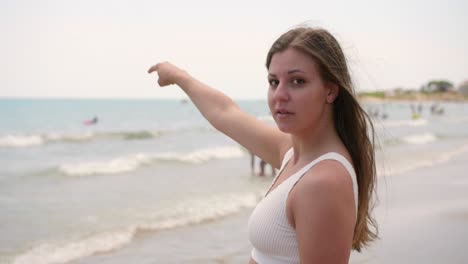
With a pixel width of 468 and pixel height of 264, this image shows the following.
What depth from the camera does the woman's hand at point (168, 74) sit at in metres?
2.82

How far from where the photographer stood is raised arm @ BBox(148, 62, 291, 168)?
8.14 feet

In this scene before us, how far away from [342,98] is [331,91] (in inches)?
2.7

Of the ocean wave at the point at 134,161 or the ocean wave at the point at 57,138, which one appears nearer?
the ocean wave at the point at 134,161

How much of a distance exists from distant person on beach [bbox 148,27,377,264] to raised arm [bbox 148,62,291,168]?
41 cm

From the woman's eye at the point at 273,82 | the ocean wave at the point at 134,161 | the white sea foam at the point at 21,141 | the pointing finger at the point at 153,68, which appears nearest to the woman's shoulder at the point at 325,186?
the woman's eye at the point at 273,82

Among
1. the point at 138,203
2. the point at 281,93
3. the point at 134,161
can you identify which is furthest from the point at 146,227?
the point at 134,161

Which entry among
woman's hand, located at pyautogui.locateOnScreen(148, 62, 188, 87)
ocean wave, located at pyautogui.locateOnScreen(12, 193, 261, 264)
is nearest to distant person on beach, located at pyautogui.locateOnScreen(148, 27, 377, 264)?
woman's hand, located at pyautogui.locateOnScreen(148, 62, 188, 87)

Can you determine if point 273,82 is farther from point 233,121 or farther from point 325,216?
point 233,121

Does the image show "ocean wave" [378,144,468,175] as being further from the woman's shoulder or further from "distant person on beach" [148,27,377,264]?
the woman's shoulder

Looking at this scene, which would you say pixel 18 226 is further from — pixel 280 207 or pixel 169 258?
pixel 280 207

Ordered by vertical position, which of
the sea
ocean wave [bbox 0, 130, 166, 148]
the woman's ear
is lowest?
ocean wave [bbox 0, 130, 166, 148]

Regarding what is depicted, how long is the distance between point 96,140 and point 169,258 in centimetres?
2339

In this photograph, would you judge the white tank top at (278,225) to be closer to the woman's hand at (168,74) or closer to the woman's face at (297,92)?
the woman's face at (297,92)

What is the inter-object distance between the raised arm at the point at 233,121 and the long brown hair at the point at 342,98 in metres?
0.47
